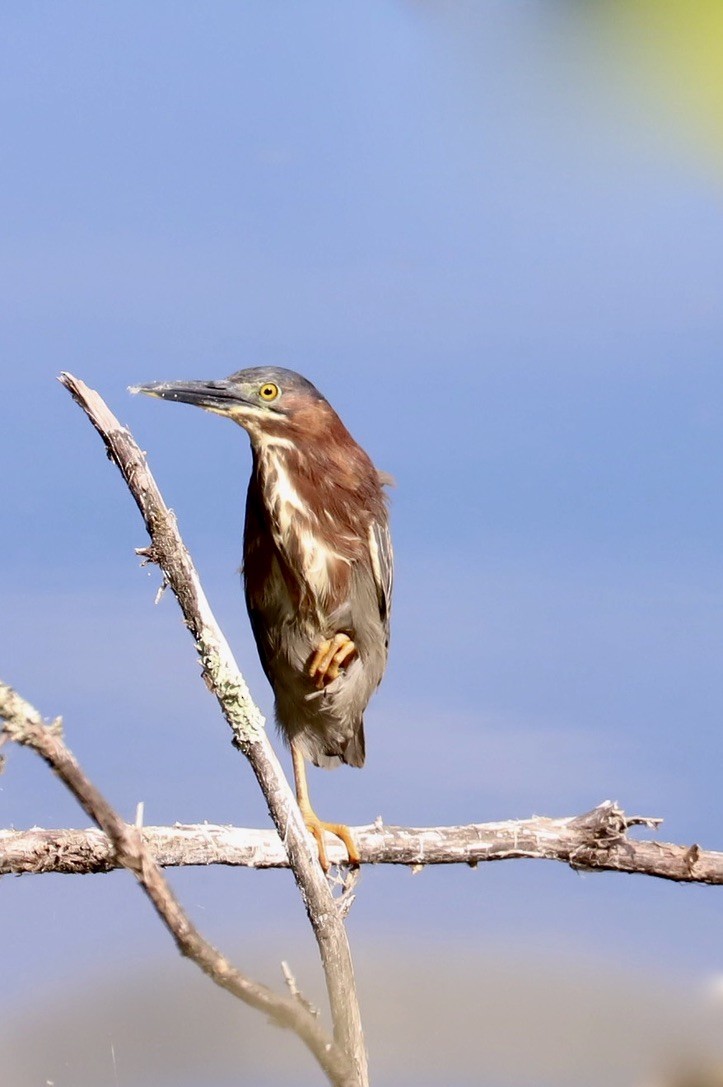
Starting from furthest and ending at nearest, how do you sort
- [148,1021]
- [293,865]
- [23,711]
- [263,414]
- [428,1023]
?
1. [428,1023]
2. [148,1021]
3. [263,414]
4. [293,865]
5. [23,711]

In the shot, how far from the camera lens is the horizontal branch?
155 inches

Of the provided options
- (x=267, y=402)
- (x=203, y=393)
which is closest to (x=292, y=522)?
(x=267, y=402)

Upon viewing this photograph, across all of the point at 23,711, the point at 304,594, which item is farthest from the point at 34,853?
the point at 23,711

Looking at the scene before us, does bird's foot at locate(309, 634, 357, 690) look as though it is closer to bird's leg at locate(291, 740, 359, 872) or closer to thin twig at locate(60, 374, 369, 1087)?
bird's leg at locate(291, 740, 359, 872)

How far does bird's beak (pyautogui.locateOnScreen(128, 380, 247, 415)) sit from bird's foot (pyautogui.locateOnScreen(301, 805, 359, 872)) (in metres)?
1.50

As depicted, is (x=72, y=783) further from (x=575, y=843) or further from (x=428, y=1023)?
(x=428, y=1023)

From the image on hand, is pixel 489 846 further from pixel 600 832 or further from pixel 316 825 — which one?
pixel 316 825

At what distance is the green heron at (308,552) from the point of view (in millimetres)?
3863

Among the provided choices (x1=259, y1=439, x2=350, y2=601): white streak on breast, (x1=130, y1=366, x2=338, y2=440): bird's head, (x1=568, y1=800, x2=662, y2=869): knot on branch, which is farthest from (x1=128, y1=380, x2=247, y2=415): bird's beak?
(x1=568, y1=800, x2=662, y2=869): knot on branch

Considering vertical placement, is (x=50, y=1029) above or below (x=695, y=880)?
below

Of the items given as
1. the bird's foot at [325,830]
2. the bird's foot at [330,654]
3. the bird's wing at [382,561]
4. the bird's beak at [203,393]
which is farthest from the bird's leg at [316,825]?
the bird's beak at [203,393]

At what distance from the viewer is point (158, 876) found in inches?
91.7

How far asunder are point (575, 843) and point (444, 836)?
0.49m

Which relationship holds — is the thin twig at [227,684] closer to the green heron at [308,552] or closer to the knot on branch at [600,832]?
the green heron at [308,552]
